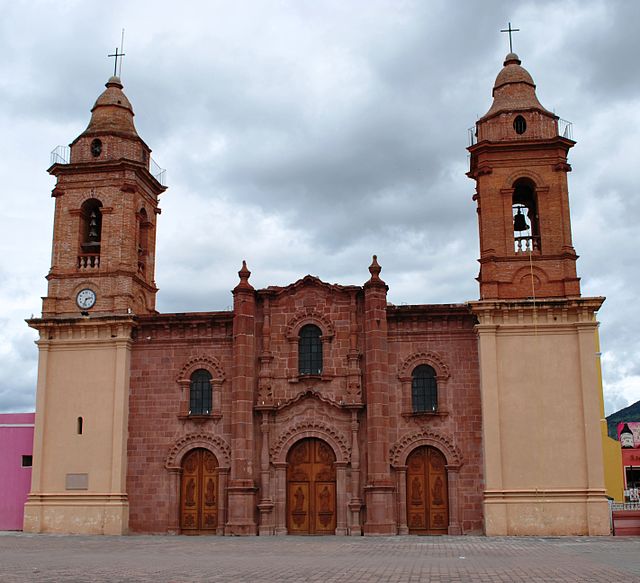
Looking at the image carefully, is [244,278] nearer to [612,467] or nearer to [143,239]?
[143,239]

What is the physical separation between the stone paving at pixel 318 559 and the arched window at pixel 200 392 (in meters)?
4.74

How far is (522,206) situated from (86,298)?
16651 millimetres

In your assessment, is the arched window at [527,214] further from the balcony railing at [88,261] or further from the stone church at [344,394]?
the balcony railing at [88,261]

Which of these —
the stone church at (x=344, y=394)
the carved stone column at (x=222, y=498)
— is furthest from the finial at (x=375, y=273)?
the carved stone column at (x=222, y=498)

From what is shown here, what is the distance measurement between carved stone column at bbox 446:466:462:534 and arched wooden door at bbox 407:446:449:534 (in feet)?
0.66

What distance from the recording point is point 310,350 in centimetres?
2948

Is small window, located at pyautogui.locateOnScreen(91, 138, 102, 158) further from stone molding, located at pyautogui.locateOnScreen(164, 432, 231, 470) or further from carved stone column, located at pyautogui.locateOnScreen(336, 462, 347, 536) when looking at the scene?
carved stone column, located at pyautogui.locateOnScreen(336, 462, 347, 536)

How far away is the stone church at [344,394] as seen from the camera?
2711 cm

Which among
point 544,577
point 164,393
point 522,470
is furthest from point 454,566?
point 164,393

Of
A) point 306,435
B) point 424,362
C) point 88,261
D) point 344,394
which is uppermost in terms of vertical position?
point 88,261

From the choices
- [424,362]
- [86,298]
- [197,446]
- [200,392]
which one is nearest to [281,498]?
[197,446]

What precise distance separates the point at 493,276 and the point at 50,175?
17445 millimetres

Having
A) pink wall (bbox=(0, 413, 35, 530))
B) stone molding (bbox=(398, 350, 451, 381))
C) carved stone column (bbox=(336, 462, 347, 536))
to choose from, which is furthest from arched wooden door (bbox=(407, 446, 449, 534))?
pink wall (bbox=(0, 413, 35, 530))

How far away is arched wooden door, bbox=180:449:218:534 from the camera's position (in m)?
28.6
